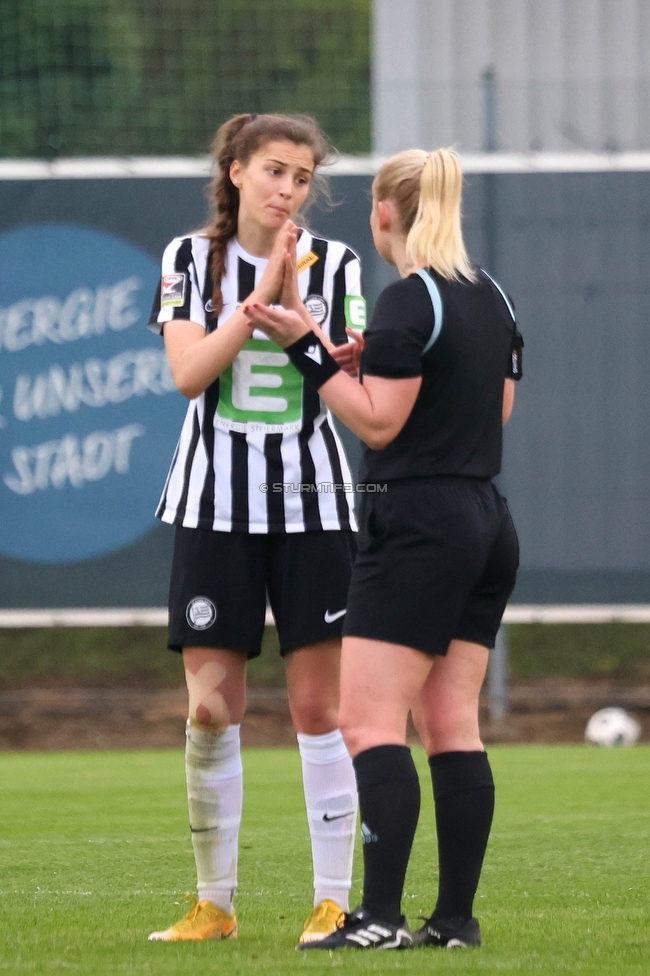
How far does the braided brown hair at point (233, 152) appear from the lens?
3225mm

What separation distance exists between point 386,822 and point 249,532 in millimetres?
701

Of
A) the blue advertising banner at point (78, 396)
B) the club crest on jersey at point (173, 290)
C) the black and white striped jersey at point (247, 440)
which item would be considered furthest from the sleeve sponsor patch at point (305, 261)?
the blue advertising banner at point (78, 396)

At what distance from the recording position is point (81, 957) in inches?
109

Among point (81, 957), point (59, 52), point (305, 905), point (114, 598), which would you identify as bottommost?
point (114, 598)

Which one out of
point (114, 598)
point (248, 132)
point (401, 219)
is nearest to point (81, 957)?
point (401, 219)

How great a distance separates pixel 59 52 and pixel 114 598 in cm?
508

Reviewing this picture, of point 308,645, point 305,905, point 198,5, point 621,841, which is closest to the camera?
point 308,645

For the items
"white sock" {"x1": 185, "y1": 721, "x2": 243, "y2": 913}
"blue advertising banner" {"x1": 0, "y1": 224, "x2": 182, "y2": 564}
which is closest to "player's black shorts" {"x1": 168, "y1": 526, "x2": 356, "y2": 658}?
"white sock" {"x1": 185, "y1": 721, "x2": 243, "y2": 913}

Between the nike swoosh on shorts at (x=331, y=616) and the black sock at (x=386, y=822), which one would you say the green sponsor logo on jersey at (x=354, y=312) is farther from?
the black sock at (x=386, y=822)

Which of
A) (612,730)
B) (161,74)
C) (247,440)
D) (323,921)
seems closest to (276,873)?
(323,921)

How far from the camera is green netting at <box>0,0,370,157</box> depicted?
32.0ft

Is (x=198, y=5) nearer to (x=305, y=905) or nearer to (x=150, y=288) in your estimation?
(x=150, y=288)

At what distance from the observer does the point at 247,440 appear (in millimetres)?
3191

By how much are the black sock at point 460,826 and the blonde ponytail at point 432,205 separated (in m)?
0.94
